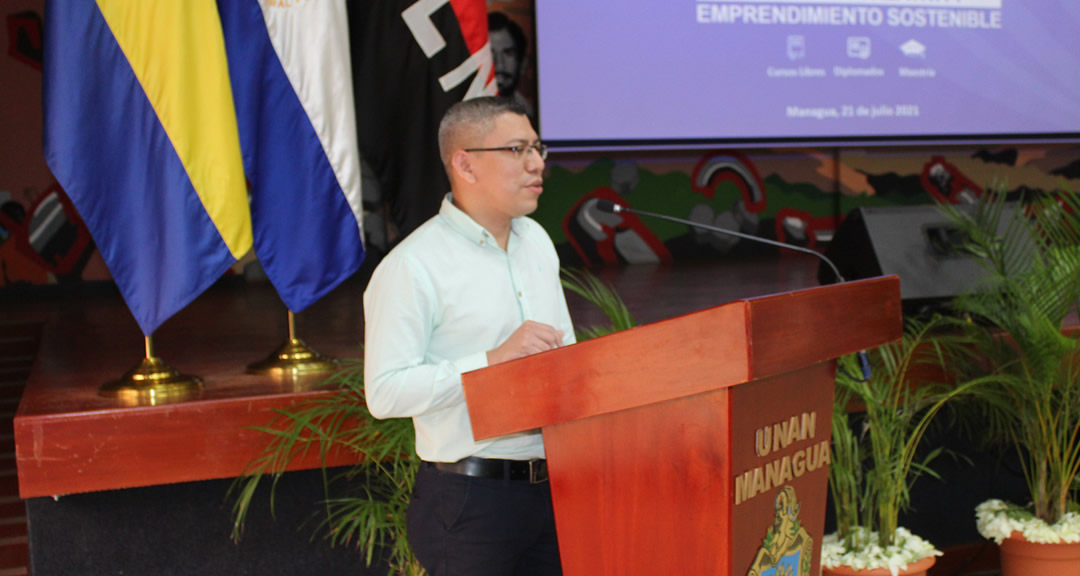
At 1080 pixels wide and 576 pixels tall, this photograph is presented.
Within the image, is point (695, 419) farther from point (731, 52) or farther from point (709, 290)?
point (731, 52)

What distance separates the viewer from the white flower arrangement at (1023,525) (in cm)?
262

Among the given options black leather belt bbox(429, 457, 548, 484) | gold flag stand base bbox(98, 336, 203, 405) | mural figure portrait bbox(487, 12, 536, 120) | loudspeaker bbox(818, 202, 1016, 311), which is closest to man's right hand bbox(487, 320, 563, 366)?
black leather belt bbox(429, 457, 548, 484)

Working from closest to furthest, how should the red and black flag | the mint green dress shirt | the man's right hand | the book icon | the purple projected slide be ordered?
the man's right hand → the mint green dress shirt → the red and black flag → the purple projected slide → the book icon

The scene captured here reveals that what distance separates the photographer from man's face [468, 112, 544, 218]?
5.49 ft

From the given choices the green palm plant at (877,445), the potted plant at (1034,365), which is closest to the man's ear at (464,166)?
the green palm plant at (877,445)

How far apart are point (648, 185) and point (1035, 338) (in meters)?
4.12

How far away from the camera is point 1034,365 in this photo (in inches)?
99.8

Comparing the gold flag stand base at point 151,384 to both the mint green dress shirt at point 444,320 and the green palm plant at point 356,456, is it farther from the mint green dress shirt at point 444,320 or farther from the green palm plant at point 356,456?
the mint green dress shirt at point 444,320

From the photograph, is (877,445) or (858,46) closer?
(877,445)

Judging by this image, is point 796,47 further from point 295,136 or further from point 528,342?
point 528,342

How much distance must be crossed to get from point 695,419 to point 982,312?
1707mm

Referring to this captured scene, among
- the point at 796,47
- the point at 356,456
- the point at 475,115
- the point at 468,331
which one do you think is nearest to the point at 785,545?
the point at 468,331

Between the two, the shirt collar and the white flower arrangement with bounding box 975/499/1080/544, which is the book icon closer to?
the white flower arrangement with bounding box 975/499/1080/544

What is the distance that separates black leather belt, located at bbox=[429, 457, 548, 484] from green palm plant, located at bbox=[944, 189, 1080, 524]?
58.7 inches
